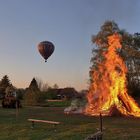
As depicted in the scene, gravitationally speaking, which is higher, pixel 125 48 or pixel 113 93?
pixel 125 48

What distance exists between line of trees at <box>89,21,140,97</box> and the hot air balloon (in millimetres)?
18568

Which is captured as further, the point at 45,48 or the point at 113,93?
the point at 45,48

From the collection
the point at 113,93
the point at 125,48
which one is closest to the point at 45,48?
the point at 113,93

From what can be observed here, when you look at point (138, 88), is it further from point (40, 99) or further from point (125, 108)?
point (125, 108)

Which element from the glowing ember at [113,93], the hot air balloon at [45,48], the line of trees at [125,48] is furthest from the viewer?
the line of trees at [125,48]

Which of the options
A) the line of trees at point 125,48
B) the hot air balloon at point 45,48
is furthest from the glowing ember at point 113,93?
the line of trees at point 125,48

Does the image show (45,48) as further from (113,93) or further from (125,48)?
(125,48)

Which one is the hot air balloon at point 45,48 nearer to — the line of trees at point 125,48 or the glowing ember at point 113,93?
the glowing ember at point 113,93

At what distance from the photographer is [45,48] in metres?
31.9

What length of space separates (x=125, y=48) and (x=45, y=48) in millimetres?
21123

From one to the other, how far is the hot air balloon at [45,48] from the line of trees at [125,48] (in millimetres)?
18568

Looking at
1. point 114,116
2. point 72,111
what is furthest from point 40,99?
point 114,116

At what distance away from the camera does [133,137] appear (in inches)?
583

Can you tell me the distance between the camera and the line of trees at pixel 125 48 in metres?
50.4
